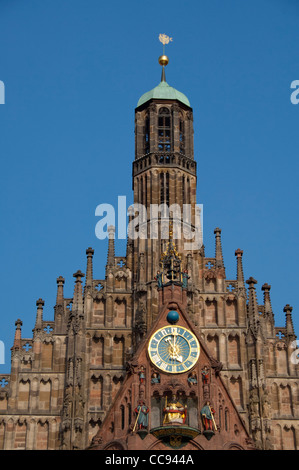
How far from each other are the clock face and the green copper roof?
14557 millimetres

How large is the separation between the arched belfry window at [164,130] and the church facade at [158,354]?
0.26 feet

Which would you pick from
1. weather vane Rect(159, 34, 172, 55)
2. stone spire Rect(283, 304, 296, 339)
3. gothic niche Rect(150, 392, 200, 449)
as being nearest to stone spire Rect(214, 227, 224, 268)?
stone spire Rect(283, 304, 296, 339)

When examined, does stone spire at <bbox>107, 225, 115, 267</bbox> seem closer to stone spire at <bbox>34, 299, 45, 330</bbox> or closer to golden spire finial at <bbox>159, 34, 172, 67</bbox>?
stone spire at <bbox>34, 299, 45, 330</bbox>

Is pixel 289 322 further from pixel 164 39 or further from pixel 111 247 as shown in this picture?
pixel 164 39

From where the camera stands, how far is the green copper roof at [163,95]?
63.3 m

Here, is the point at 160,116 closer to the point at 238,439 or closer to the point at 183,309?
the point at 183,309

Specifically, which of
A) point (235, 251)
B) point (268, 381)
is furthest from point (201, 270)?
point (268, 381)

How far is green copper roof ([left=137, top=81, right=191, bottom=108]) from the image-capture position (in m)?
63.3

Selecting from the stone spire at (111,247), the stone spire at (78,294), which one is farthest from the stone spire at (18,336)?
the stone spire at (111,247)

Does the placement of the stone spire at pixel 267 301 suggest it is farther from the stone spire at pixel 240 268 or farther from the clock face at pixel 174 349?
the clock face at pixel 174 349

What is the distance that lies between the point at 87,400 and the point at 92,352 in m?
2.46

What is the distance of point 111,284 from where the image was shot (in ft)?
194

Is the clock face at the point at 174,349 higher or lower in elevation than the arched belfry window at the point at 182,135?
lower
